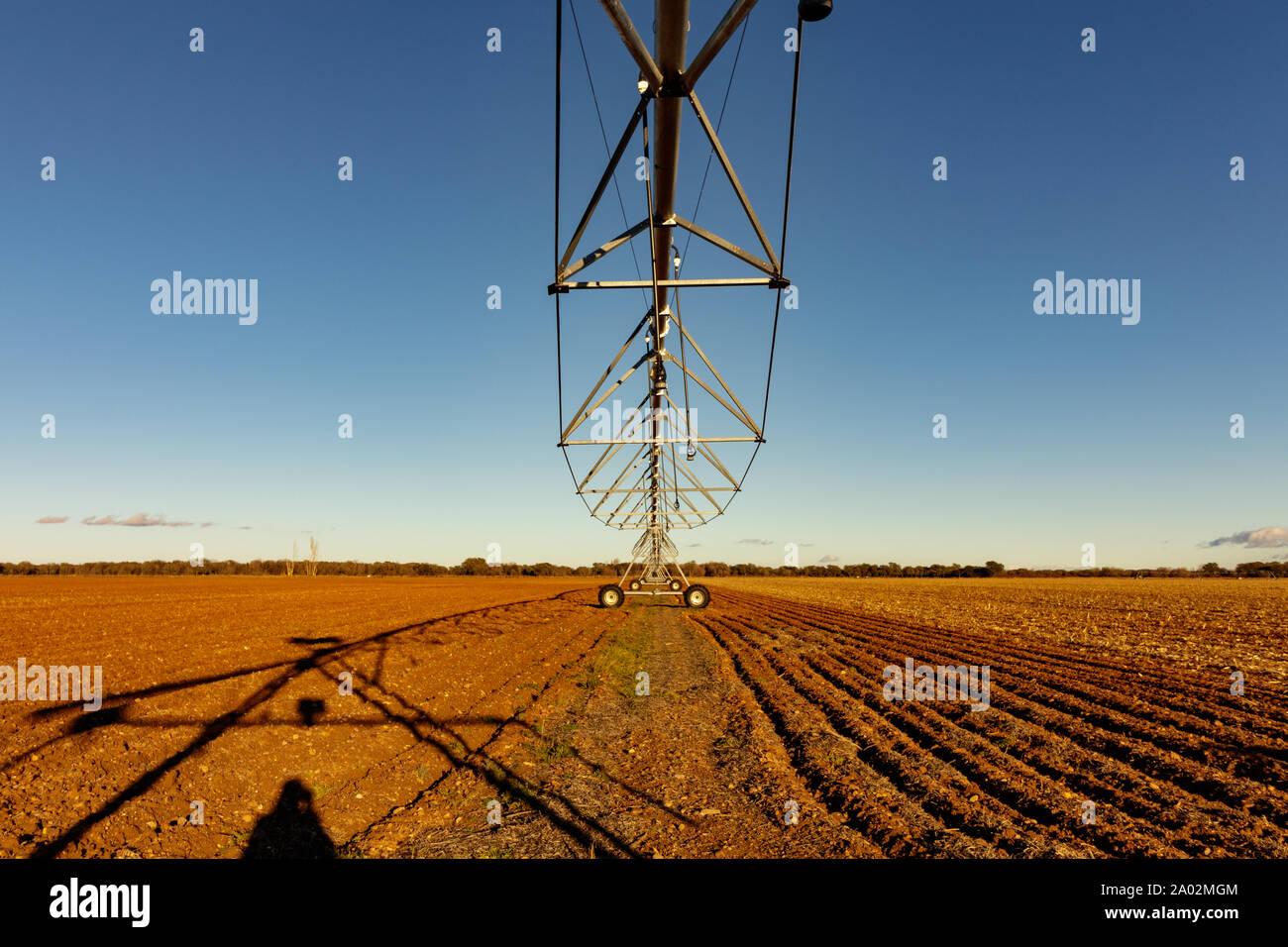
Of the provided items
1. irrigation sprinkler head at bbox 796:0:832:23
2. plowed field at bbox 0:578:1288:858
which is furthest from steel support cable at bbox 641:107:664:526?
plowed field at bbox 0:578:1288:858

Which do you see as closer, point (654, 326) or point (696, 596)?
point (654, 326)

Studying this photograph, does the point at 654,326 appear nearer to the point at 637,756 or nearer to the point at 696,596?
the point at 637,756

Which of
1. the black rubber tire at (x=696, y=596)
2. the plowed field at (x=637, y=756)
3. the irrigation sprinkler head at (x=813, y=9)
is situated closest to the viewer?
the irrigation sprinkler head at (x=813, y=9)

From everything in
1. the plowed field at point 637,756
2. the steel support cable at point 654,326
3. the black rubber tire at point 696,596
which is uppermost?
the steel support cable at point 654,326

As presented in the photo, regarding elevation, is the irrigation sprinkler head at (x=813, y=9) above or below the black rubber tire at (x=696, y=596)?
above

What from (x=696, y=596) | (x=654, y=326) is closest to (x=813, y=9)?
(x=654, y=326)

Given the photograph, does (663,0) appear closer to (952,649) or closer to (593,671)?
(593,671)

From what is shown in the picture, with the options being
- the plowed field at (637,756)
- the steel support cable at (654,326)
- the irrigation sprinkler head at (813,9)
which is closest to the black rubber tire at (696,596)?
the steel support cable at (654,326)

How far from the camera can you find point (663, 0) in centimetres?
448

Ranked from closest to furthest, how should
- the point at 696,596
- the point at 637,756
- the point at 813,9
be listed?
the point at 813,9, the point at 637,756, the point at 696,596

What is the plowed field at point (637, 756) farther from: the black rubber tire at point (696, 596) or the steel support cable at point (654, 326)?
the black rubber tire at point (696, 596)

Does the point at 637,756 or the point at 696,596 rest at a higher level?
the point at 637,756
